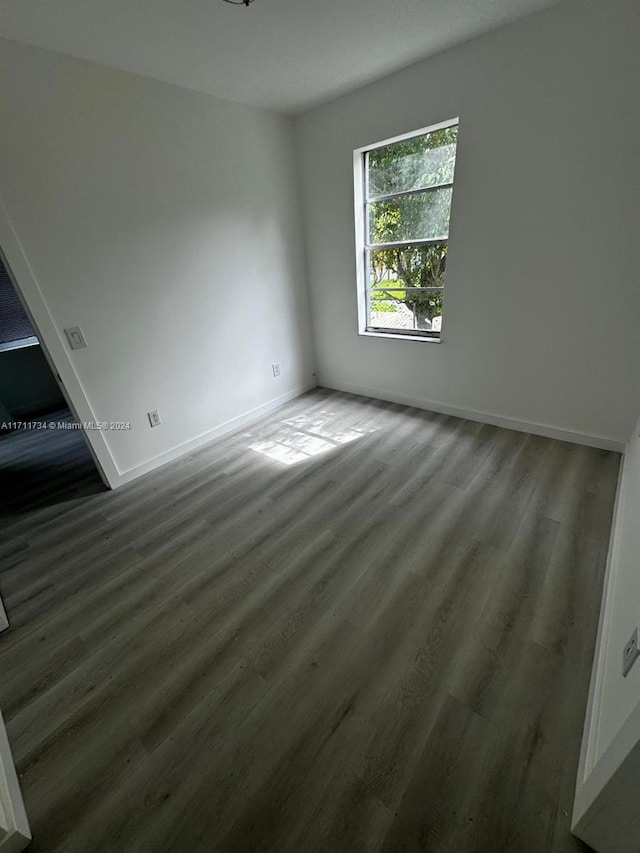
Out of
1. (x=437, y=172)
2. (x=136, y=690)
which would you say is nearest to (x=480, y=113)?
(x=437, y=172)

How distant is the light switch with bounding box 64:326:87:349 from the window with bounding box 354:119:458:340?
229cm

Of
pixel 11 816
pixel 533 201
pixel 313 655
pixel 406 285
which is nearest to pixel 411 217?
pixel 406 285

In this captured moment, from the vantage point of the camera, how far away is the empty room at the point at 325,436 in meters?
1.03

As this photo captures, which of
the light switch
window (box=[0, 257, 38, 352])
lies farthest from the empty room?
window (box=[0, 257, 38, 352])

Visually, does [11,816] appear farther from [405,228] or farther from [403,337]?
[405,228]

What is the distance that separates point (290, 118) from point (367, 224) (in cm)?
112

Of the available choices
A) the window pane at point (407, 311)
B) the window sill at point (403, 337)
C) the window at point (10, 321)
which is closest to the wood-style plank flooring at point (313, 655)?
the window sill at point (403, 337)

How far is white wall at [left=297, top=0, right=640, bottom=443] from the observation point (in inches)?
71.9

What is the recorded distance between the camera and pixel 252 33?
1.76 m

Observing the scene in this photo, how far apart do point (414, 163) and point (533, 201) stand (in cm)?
98

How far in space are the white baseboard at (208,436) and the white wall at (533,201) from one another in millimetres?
1426

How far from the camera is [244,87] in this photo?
7.68 feet

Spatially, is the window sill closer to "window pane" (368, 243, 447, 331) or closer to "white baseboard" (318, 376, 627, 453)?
"window pane" (368, 243, 447, 331)

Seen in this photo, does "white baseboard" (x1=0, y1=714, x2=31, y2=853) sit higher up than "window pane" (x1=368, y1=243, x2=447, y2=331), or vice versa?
"window pane" (x1=368, y1=243, x2=447, y2=331)
